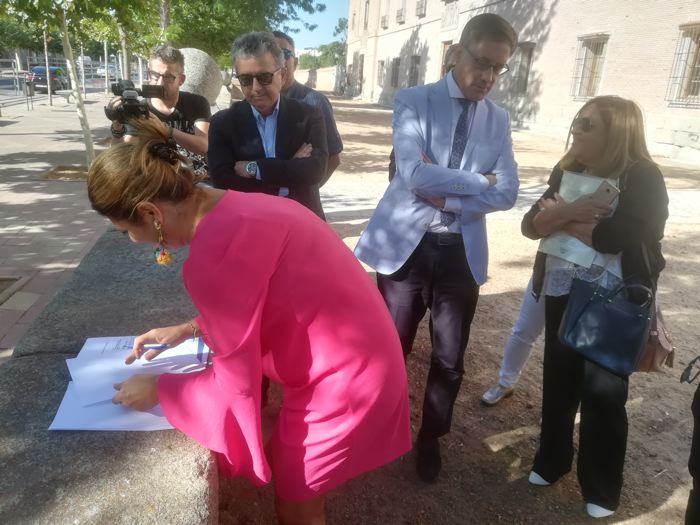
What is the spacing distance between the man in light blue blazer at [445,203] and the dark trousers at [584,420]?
15.6 inches

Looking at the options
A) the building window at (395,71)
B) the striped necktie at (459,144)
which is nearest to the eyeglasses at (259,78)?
the striped necktie at (459,144)

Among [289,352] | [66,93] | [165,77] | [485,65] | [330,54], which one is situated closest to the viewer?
[289,352]

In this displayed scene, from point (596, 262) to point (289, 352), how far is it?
1381mm

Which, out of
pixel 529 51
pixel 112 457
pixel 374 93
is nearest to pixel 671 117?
pixel 529 51

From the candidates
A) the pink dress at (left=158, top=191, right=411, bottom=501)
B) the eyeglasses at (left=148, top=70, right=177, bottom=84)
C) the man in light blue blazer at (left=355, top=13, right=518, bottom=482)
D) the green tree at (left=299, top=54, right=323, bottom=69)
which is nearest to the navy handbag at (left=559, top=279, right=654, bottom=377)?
the man in light blue blazer at (left=355, top=13, right=518, bottom=482)

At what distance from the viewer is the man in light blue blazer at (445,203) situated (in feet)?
7.29

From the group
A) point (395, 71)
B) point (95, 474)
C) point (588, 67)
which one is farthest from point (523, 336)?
point (395, 71)

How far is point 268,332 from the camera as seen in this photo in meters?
1.34

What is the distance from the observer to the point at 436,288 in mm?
2324

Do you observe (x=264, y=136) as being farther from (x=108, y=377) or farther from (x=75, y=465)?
(x=75, y=465)

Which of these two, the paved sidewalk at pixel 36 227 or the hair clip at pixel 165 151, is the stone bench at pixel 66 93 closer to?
the paved sidewalk at pixel 36 227

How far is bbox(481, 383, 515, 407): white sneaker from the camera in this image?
297 cm

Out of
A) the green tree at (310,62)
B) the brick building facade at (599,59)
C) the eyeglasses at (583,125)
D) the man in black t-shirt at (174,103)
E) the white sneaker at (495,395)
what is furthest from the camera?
the green tree at (310,62)

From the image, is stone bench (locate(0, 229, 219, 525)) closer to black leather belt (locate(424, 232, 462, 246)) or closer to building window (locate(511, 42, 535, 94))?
black leather belt (locate(424, 232, 462, 246))
